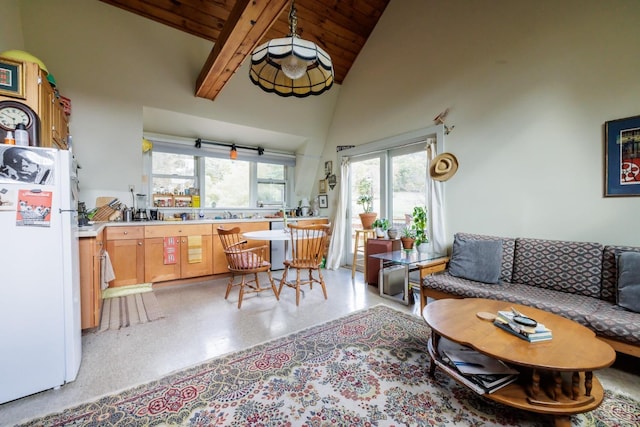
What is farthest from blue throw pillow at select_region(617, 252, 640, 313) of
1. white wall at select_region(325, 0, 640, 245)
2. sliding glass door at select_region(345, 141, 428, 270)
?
sliding glass door at select_region(345, 141, 428, 270)

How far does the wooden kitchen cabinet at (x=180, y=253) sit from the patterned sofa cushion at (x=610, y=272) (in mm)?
4287

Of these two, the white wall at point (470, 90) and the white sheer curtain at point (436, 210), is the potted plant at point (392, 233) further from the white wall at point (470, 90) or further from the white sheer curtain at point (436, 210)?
the white wall at point (470, 90)

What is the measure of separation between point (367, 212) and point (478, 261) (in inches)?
74.3

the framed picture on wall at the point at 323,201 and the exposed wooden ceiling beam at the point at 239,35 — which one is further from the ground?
the exposed wooden ceiling beam at the point at 239,35

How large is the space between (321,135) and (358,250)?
2301mm

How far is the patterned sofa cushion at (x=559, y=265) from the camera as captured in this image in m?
2.23

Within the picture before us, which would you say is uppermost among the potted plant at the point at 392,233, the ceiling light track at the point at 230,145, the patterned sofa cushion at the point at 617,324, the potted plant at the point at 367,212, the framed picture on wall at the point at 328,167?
the ceiling light track at the point at 230,145

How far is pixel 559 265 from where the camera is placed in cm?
238

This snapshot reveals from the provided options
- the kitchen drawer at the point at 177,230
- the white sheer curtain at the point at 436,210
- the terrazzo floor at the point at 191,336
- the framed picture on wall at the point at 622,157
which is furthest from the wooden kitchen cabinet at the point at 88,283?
the framed picture on wall at the point at 622,157

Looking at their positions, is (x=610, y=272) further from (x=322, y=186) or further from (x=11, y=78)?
(x=11, y=78)

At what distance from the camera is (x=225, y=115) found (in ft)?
13.8

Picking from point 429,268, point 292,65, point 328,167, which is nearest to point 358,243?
point 328,167

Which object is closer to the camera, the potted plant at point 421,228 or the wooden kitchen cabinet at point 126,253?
the potted plant at point 421,228

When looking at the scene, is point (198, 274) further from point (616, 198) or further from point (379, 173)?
point (616, 198)
